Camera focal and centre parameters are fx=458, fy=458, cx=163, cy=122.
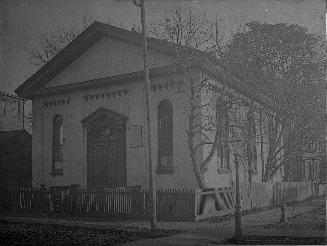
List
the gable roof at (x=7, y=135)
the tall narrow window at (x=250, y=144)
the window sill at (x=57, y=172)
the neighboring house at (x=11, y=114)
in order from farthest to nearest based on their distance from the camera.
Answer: the neighboring house at (x=11, y=114)
the gable roof at (x=7, y=135)
the tall narrow window at (x=250, y=144)
the window sill at (x=57, y=172)

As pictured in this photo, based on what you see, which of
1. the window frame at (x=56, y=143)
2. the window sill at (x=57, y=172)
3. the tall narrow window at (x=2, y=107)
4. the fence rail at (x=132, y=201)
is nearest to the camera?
the fence rail at (x=132, y=201)

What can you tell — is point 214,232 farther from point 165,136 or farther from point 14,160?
point 14,160

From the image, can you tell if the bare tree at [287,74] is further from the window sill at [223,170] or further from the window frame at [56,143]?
the window frame at [56,143]

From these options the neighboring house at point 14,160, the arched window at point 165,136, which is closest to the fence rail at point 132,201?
the arched window at point 165,136

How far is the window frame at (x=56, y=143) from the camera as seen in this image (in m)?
22.7

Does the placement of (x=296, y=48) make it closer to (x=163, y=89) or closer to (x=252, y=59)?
(x=252, y=59)

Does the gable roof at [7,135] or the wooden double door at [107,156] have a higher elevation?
the gable roof at [7,135]

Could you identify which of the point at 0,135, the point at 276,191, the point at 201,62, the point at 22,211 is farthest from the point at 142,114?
the point at 0,135

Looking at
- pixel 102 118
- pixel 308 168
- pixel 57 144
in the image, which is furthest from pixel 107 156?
pixel 308 168

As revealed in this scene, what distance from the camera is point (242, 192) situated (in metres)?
20.2

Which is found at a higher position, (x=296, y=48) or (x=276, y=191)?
(x=296, y=48)

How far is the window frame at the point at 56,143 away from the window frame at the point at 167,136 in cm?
580

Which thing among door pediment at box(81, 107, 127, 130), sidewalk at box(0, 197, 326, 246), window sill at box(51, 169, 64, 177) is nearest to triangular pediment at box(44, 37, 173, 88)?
door pediment at box(81, 107, 127, 130)

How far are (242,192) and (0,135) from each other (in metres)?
15.0
